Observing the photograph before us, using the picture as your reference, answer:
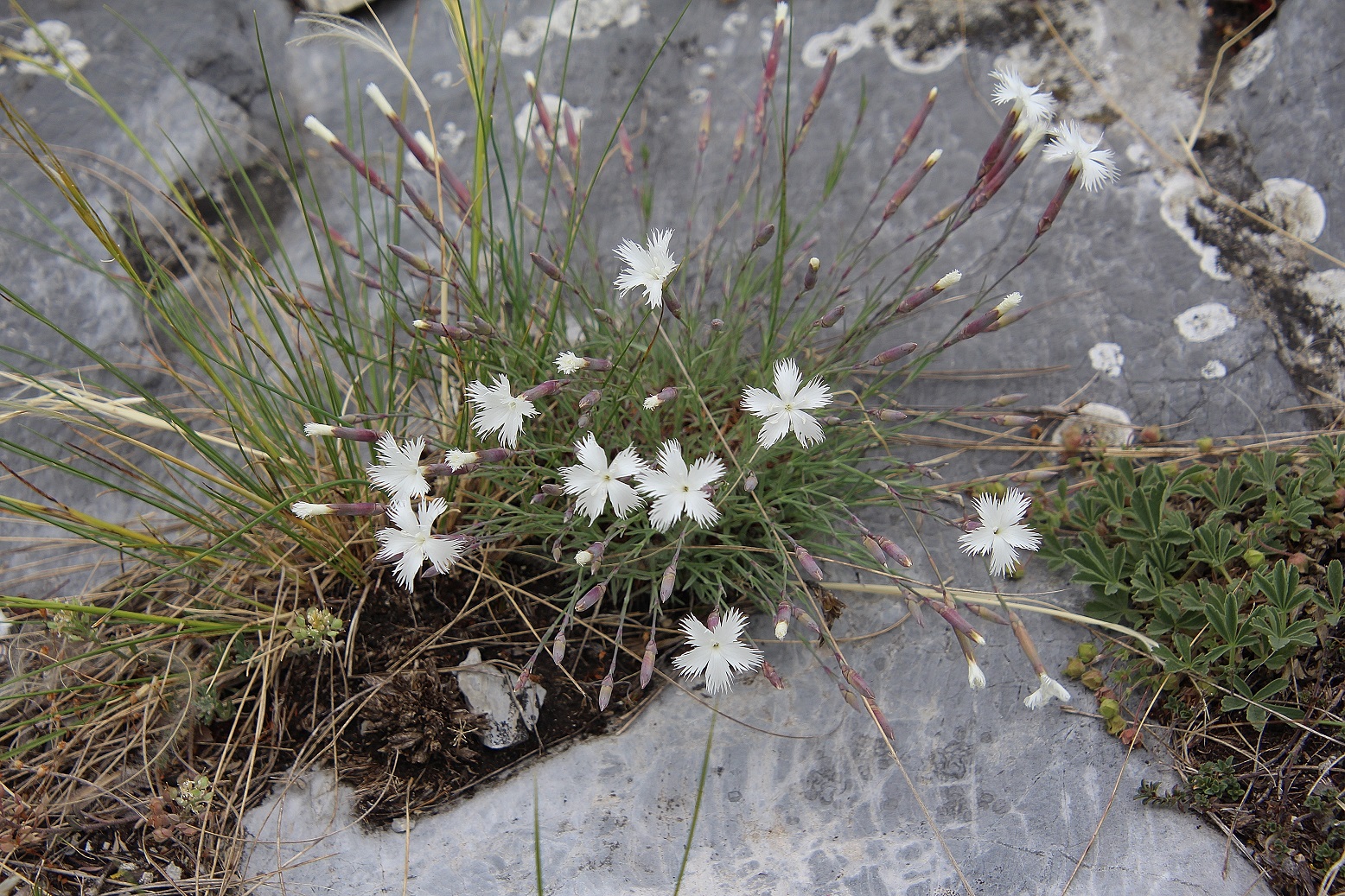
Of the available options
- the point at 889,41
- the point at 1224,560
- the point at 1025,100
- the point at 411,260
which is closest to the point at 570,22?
the point at 889,41

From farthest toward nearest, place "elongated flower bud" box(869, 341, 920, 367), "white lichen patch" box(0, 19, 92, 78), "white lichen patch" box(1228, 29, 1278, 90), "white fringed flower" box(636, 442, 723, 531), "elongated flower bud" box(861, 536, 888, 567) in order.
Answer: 1. "white lichen patch" box(0, 19, 92, 78)
2. "white lichen patch" box(1228, 29, 1278, 90)
3. "elongated flower bud" box(869, 341, 920, 367)
4. "elongated flower bud" box(861, 536, 888, 567)
5. "white fringed flower" box(636, 442, 723, 531)

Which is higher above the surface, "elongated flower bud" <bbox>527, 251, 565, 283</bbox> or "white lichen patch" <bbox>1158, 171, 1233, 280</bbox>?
"white lichen patch" <bbox>1158, 171, 1233, 280</bbox>

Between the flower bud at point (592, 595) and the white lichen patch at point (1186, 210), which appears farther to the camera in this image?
the white lichen patch at point (1186, 210)

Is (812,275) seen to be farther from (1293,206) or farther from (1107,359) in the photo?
(1293,206)

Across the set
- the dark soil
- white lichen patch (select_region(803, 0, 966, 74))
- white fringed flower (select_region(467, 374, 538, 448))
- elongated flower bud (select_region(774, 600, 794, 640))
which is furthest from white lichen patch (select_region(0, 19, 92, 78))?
elongated flower bud (select_region(774, 600, 794, 640))

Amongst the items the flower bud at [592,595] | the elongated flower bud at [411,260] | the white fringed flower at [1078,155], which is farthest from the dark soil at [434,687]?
the white fringed flower at [1078,155]

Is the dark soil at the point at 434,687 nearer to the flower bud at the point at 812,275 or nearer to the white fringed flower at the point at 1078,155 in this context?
the flower bud at the point at 812,275

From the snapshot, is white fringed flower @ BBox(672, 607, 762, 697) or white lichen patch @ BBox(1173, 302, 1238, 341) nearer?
white fringed flower @ BBox(672, 607, 762, 697)

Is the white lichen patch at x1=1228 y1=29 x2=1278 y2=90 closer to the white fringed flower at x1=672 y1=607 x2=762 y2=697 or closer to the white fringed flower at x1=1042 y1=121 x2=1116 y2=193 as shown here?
the white fringed flower at x1=1042 y1=121 x2=1116 y2=193

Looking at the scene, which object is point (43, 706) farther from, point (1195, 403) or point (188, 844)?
point (1195, 403)
